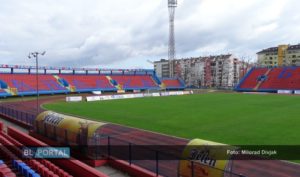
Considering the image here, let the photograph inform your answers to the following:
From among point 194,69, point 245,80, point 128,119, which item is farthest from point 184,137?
point 194,69

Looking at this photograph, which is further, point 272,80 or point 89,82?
point 89,82

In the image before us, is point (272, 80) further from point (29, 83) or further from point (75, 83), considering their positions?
point (29, 83)

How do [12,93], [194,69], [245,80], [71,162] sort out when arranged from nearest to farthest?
[71,162]
[12,93]
[245,80]
[194,69]

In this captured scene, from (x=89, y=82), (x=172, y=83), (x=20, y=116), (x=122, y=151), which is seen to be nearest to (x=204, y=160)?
(x=122, y=151)

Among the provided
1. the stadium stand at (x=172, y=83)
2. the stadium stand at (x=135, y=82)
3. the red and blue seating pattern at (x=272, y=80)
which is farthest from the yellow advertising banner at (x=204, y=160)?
the stadium stand at (x=172, y=83)

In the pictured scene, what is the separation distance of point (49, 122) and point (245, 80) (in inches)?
3229

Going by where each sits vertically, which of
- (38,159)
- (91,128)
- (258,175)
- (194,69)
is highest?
(194,69)

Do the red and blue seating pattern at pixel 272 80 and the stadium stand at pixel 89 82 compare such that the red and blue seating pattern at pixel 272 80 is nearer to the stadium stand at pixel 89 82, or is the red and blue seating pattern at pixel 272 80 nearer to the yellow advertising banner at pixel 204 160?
the stadium stand at pixel 89 82

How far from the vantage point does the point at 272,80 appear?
266 ft

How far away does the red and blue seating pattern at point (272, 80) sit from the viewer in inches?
2975

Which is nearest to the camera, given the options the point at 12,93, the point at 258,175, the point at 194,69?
the point at 258,175

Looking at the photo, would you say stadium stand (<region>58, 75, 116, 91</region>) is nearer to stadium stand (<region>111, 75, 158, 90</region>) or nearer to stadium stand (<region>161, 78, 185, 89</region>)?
stadium stand (<region>111, 75, 158, 90</region>)

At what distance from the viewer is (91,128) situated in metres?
14.0

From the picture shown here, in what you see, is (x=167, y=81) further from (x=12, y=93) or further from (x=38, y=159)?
(x=38, y=159)
